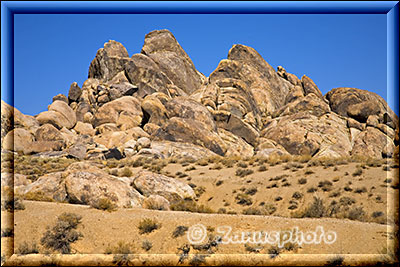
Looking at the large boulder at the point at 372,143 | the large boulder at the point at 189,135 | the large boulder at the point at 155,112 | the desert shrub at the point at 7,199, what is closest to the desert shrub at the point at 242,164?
the large boulder at the point at 189,135

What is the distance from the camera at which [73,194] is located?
14.3 metres

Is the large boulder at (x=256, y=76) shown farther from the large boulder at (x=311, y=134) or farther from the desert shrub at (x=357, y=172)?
the desert shrub at (x=357, y=172)

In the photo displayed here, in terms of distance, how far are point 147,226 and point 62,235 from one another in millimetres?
2424

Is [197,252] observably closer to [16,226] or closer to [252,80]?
[16,226]

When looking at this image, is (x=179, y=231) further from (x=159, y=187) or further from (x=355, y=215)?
(x=159, y=187)

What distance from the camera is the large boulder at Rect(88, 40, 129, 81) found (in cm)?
6900

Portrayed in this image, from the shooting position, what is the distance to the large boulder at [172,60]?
65.7 metres

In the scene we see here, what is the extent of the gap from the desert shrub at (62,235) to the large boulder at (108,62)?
60025 millimetres

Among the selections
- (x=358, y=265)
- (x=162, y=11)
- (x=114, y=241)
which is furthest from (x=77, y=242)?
(x=358, y=265)

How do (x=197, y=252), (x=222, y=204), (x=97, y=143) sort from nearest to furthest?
1. (x=197, y=252)
2. (x=222, y=204)
3. (x=97, y=143)

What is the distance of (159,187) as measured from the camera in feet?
57.5

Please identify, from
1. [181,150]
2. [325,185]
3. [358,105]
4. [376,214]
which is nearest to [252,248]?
[376,214]

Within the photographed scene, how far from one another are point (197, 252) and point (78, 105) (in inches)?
2451

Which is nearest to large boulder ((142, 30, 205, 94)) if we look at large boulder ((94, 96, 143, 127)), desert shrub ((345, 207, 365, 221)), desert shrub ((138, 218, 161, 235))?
large boulder ((94, 96, 143, 127))
